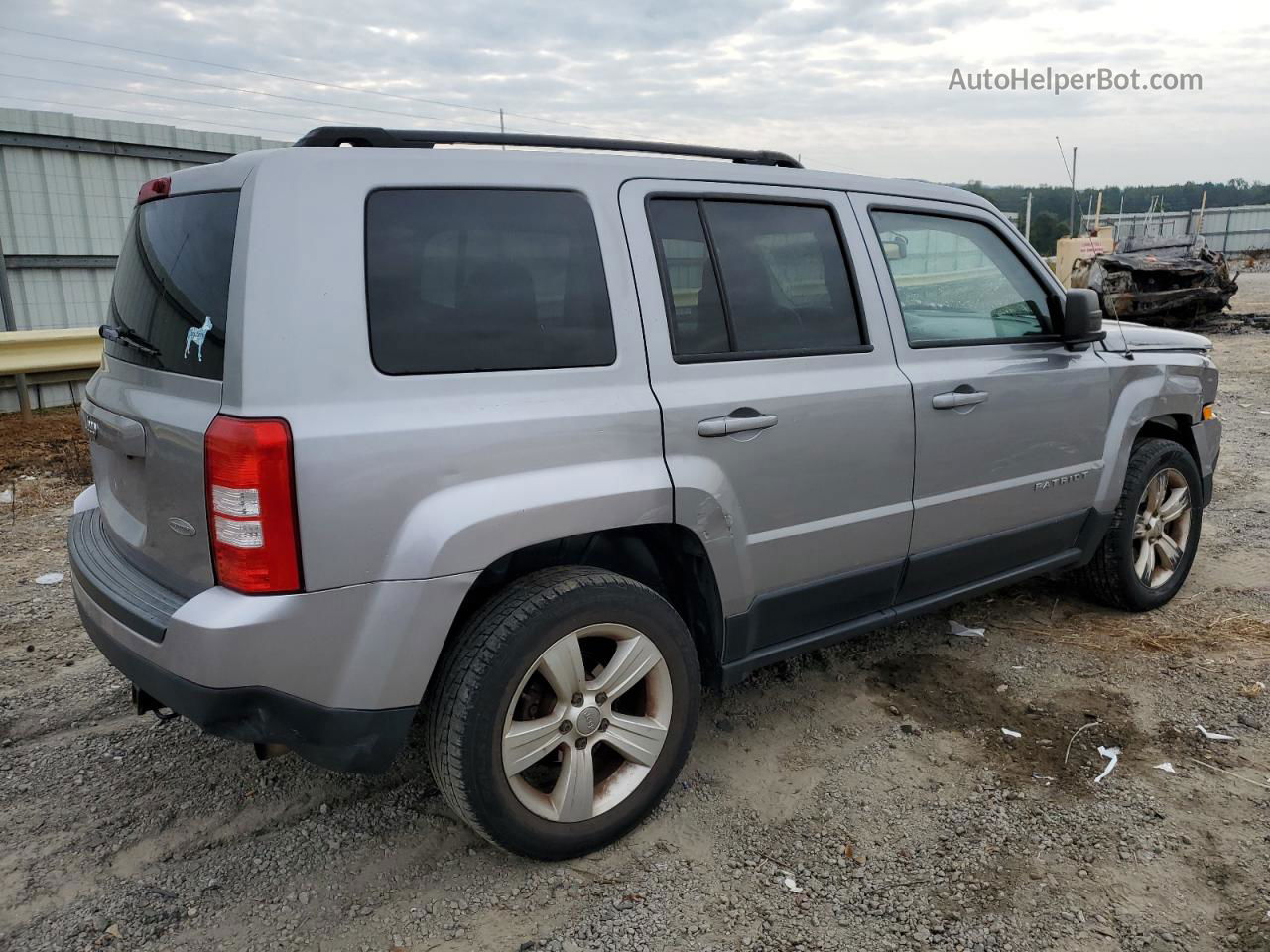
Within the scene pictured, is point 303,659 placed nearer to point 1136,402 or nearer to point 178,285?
point 178,285

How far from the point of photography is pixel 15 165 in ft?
29.2

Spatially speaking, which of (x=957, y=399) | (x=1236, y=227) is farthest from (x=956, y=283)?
(x=1236, y=227)

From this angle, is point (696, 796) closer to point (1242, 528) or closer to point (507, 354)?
point (507, 354)

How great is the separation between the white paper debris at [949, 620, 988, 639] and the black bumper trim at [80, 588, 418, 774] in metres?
2.81

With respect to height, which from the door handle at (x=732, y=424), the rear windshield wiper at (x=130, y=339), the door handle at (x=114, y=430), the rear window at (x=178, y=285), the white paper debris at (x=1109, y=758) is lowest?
the white paper debris at (x=1109, y=758)

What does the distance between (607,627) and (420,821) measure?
91 centimetres

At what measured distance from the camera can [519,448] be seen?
2.36m

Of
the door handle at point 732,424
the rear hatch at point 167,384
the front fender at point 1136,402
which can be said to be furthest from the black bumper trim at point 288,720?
the front fender at point 1136,402

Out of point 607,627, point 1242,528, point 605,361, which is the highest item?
point 605,361

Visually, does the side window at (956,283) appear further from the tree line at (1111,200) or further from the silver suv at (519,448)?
the tree line at (1111,200)

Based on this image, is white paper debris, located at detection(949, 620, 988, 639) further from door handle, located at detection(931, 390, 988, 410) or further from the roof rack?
the roof rack

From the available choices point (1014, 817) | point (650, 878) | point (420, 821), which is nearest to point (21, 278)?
point (420, 821)

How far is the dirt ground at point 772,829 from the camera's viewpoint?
2396 mm

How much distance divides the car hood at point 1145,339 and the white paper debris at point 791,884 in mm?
2691
